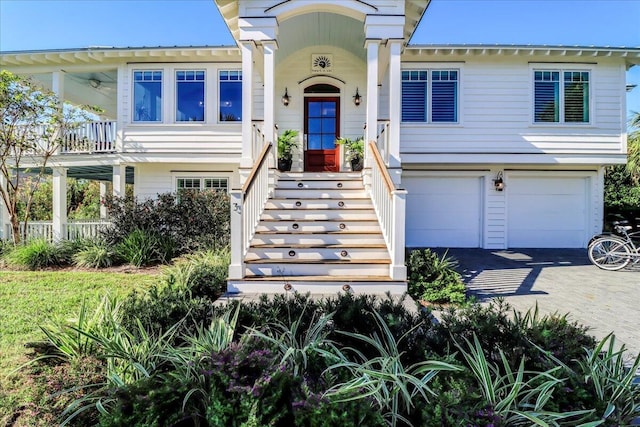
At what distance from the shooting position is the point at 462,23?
12.5 m

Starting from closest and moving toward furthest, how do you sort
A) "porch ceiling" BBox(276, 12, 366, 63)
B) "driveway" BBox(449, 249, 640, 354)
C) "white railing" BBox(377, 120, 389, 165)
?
"driveway" BBox(449, 249, 640, 354) → "white railing" BBox(377, 120, 389, 165) → "porch ceiling" BBox(276, 12, 366, 63)

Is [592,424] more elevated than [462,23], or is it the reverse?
[462,23]

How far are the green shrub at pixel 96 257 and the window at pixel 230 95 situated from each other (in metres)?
4.27

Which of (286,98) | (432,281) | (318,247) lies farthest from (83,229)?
(432,281)

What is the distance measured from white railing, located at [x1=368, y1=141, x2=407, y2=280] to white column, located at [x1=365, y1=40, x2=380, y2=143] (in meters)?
0.73

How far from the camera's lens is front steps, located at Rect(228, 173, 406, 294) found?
4.72 metres

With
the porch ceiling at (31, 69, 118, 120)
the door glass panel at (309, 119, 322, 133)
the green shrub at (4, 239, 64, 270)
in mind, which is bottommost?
the green shrub at (4, 239, 64, 270)

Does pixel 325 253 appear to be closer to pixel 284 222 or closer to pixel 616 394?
pixel 284 222

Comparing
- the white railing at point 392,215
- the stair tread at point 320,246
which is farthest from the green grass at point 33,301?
the white railing at point 392,215

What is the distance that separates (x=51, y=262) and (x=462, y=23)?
573 inches

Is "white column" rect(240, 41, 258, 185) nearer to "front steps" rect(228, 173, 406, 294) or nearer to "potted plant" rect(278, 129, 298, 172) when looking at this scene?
"front steps" rect(228, 173, 406, 294)

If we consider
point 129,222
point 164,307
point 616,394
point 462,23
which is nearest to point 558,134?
point 462,23

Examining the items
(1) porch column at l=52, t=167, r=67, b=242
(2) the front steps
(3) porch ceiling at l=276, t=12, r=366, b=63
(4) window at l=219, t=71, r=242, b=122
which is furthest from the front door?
(1) porch column at l=52, t=167, r=67, b=242

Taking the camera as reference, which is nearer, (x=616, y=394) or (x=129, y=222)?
(x=616, y=394)
